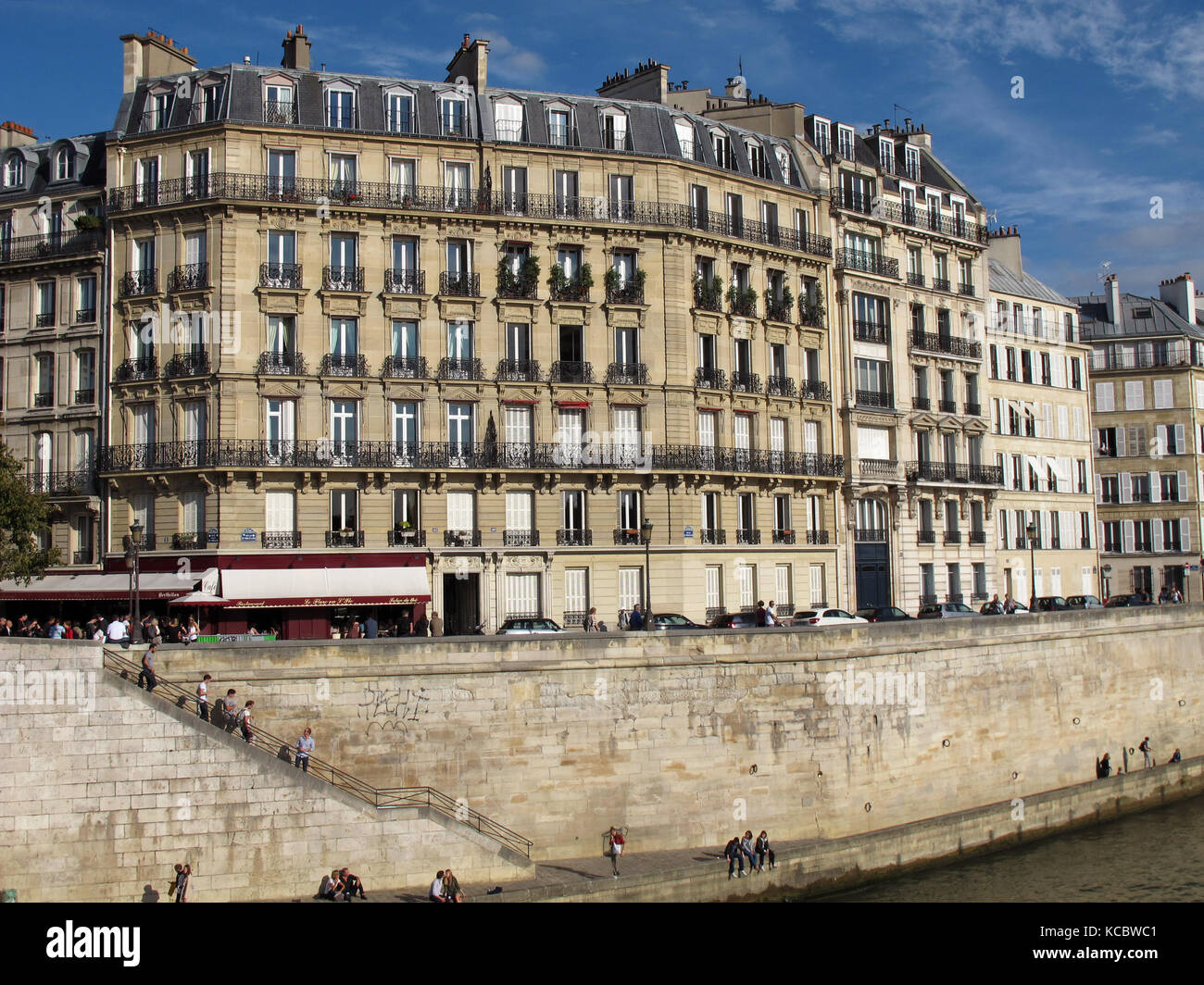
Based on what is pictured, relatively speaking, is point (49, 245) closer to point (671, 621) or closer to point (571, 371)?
point (571, 371)

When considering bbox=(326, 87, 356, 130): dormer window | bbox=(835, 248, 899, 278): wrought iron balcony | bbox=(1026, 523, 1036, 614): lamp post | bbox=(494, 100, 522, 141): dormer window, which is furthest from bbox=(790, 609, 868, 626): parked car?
bbox=(326, 87, 356, 130): dormer window

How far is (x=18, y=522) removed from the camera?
99.7 feet

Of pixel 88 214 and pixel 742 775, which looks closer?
pixel 742 775

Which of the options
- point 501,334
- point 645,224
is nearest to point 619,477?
point 501,334

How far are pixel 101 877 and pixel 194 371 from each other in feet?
57.1

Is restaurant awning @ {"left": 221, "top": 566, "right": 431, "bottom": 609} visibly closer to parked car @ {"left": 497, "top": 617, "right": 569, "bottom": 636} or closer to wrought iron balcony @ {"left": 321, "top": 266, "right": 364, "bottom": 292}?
parked car @ {"left": 497, "top": 617, "right": 569, "bottom": 636}

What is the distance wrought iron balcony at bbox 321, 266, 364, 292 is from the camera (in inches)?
1410

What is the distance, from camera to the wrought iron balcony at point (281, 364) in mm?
34972

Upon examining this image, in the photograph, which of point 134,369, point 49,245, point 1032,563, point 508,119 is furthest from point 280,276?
point 1032,563

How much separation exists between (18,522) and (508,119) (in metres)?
19.1

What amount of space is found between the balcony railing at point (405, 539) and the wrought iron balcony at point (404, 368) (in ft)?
15.1

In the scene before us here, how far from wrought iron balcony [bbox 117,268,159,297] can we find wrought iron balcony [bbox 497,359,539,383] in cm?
1052
